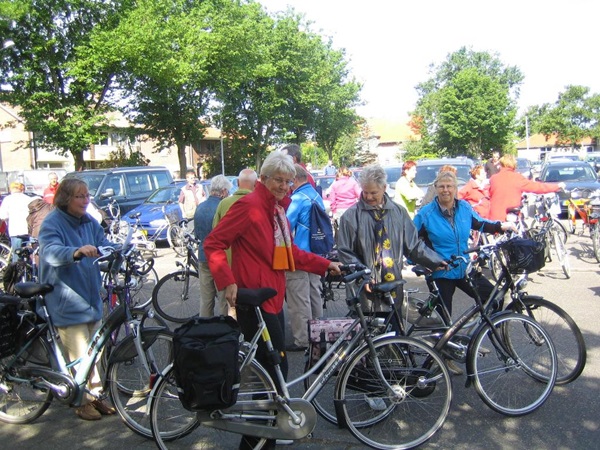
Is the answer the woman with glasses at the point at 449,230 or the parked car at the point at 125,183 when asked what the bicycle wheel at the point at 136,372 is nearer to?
the woman with glasses at the point at 449,230

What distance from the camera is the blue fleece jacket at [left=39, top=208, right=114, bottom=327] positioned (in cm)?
409

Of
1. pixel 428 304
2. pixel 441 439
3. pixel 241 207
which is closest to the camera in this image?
pixel 241 207

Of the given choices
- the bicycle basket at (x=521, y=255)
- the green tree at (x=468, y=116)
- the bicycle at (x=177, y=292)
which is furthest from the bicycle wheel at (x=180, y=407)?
the green tree at (x=468, y=116)

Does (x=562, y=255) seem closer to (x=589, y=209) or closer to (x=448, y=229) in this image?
(x=589, y=209)

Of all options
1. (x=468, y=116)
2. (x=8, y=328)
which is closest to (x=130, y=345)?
(x=8, y=328)

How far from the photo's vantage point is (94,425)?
4.33m

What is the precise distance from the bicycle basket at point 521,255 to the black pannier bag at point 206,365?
7.65ft

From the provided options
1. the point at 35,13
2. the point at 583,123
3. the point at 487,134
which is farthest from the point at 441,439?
the point at 583,123

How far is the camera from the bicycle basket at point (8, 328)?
4148 mm

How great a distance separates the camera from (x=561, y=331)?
4.38 meters

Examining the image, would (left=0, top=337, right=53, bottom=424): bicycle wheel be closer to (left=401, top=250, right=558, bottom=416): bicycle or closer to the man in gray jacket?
the man in gray jacket

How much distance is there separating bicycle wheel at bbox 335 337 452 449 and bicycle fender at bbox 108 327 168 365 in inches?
53.2

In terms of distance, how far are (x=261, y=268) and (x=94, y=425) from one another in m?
1.91

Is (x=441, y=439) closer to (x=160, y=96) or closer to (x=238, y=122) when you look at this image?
(x=160, y=96)
